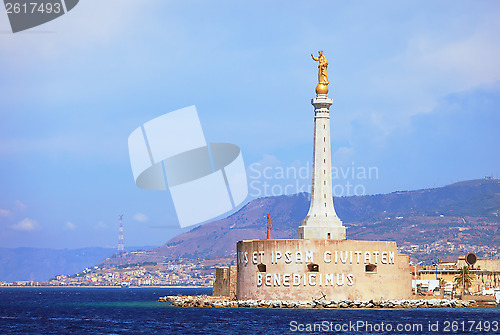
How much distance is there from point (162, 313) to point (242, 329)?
19.6 m

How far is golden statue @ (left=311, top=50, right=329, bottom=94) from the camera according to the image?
7750 centimetres

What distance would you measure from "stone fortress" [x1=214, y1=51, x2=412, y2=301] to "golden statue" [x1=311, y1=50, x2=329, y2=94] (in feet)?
0.27

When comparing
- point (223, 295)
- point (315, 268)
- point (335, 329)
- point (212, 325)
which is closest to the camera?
point (335, 329)

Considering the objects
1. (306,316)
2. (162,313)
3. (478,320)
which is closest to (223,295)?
(162,313)

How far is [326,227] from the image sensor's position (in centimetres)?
7544

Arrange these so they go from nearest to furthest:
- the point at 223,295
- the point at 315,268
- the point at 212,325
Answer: the point at 212,325, the point at 315,268, the point at 223,295

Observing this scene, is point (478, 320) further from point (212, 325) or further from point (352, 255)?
point (212, 325)

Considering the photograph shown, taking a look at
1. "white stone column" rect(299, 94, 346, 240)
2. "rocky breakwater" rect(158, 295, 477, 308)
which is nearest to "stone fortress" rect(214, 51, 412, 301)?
"white stone column" rect(299, 94, 346, 240)

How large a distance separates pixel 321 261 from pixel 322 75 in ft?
51.6

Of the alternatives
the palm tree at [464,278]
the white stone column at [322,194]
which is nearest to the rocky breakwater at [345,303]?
the white stone column at [322,194]

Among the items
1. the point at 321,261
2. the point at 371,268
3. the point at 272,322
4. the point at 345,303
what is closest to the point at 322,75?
the point at 321,261

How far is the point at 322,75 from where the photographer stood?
257 feet

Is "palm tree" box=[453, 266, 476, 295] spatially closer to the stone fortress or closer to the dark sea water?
the dark sea water

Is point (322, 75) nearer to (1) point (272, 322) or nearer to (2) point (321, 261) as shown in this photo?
(2) point (321, 261)
